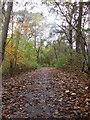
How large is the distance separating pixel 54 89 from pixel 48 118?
2.60 m

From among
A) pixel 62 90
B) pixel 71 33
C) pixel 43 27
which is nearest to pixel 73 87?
pixel 62 90

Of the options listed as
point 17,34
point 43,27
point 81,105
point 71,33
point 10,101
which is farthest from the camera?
point 43,27

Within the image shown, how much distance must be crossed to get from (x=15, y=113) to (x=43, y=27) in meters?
23.8

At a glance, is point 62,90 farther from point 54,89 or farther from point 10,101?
point 10,101

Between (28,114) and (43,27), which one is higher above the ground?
(43,27)

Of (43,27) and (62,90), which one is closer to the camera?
(62,90)

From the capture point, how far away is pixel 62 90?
7.32 m

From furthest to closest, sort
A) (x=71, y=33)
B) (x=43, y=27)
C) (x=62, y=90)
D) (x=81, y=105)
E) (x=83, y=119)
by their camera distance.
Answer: (x=43, y=27) → (x=71, y=33) → (x=62, y=90) → (x=81, y=105) → (x=83, y=119)

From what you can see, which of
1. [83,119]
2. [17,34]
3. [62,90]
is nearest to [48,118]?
[83,119]

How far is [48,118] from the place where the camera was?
508cm

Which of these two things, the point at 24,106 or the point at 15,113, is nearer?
the point at 15,113

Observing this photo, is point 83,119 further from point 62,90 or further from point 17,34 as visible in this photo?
point 17,34

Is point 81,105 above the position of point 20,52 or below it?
below

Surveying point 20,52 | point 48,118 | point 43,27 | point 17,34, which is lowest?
point 48,118
